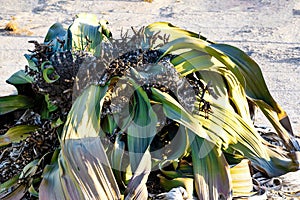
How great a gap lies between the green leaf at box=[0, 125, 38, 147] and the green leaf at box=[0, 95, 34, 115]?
0.08 metres

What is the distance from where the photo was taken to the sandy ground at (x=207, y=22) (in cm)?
298

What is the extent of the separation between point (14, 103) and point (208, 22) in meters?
2.34

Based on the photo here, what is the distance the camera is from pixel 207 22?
3.64m

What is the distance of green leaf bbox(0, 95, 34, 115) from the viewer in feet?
4.74

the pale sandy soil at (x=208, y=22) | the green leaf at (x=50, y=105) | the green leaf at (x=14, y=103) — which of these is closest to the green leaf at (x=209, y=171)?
the green leaf at (x=50, y=105)

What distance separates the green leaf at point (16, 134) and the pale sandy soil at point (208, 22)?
4.33 ft

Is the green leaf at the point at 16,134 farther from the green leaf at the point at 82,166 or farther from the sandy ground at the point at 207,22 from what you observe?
the sandy ground at the point at 207,22

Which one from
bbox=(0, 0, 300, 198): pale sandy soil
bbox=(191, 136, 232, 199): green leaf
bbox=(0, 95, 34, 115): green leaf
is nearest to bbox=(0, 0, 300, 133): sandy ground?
bbox=(0, 0, 300, 198): pale sandy soil

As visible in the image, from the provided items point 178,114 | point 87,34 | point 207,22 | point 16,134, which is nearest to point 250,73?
point 178,114

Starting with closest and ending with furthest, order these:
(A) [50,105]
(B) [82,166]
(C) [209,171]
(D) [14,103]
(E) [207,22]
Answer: (B) [82,166]
(C) [209,171]
(A) [50,105]
(D) [14,103]
(E) [207,22]

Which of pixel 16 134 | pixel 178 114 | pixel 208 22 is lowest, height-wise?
pixel 208 22

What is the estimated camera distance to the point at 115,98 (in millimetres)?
1246

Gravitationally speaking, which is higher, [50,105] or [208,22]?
[50,105]

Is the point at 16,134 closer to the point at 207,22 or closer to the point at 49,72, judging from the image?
the point at 49,72
